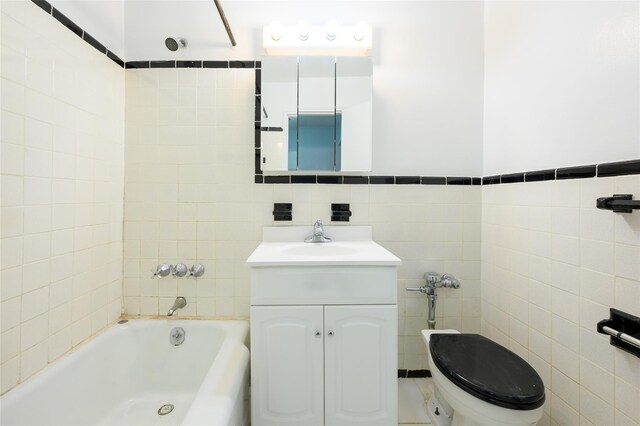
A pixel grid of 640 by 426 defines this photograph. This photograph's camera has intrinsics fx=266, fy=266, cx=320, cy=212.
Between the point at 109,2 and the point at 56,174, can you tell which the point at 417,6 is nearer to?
the point at 109,2

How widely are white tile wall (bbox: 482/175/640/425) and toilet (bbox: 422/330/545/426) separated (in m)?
0.22

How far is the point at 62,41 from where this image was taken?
1.15 metres

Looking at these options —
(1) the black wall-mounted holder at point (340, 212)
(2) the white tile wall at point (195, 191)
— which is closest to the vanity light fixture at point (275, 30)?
(2) the white tile wall at point (195, 191)

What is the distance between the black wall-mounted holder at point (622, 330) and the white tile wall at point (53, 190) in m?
2.02

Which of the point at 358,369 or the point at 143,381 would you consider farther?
the point at 143,381

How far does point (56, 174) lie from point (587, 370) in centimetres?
222

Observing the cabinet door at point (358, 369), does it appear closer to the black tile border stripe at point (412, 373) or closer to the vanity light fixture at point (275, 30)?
the black tile border stripe at point (412, 373)

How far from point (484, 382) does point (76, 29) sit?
87.4 inches

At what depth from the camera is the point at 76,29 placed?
1220 millimetres

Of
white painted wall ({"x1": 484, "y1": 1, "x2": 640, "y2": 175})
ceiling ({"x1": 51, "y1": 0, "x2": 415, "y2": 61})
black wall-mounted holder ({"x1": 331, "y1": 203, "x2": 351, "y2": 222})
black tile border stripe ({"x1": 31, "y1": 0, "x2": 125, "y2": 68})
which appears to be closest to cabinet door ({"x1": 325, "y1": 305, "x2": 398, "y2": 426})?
black wall-mounted holder ({"x1": 331, "y1": 203, "x2": 351, "y2": 222})

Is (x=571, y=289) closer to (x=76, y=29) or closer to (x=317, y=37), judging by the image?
(x=317, y=37)

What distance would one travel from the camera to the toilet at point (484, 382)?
2.79 ft

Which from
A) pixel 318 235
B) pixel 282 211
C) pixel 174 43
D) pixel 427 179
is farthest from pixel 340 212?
pixel 174 43

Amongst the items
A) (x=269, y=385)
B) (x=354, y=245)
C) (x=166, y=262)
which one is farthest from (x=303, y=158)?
(x=269, y=385)
